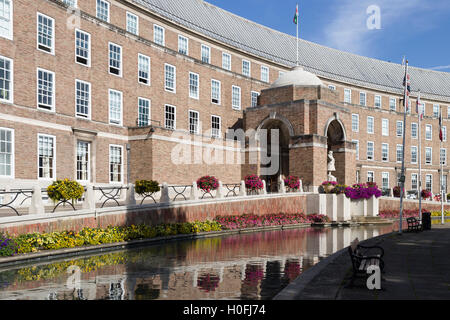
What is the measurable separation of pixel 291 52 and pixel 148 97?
29.2m

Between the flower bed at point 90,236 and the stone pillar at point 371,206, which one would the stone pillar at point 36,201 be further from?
the stone pillar at point 371,206

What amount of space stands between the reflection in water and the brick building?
11517mm

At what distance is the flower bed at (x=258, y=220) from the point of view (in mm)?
26516

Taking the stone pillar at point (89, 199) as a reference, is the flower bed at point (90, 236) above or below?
below

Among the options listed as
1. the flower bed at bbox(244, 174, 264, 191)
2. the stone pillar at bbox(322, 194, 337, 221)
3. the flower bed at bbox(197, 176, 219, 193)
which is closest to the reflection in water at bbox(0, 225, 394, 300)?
the flower bed at bbox(197, 176, 219, 193)

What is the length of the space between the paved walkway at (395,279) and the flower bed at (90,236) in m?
9.63

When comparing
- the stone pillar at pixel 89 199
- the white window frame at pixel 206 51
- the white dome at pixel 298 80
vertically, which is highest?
the white window frame at pixel 206 51

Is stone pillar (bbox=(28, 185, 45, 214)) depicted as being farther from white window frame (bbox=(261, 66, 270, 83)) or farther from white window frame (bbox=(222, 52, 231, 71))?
white window frame (bbox=(261, 66, 270, 83))

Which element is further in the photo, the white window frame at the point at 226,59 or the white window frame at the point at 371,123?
the white window frame at the point at 371,123

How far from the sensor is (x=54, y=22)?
2745 centimetres

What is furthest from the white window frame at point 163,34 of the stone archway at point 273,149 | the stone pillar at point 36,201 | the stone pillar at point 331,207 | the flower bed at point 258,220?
the stone pillar at point 36,201

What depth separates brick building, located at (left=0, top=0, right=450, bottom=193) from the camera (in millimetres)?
→ 25422

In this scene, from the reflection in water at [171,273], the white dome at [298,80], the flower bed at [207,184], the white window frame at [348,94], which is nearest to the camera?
the reflection in water at [171,273]
